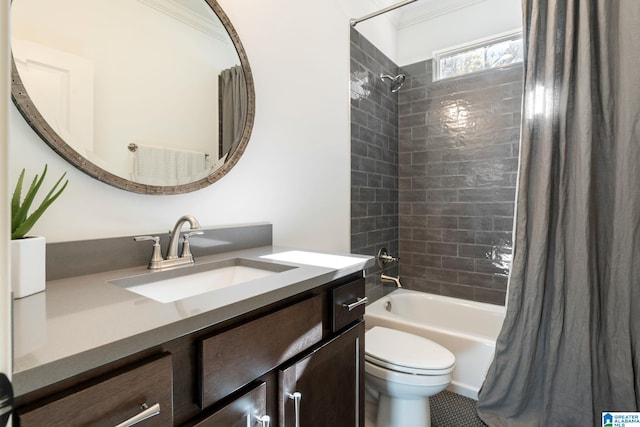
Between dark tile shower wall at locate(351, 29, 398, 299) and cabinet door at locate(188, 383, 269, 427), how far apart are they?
152 cm

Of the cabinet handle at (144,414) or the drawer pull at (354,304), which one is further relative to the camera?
the drawer pull at (354,304)

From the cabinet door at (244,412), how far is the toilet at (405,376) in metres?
0.85

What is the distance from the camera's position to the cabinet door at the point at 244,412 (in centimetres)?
66

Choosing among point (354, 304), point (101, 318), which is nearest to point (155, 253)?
point (101, 318)

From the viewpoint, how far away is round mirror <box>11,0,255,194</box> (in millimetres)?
880

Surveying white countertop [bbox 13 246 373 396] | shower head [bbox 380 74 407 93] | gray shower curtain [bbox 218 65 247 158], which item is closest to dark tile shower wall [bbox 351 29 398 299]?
shower head [bbox 380 74 407 93]

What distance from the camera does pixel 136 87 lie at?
1082 mm

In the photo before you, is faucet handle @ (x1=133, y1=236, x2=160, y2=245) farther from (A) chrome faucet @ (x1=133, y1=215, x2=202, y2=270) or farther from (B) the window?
(B) the window

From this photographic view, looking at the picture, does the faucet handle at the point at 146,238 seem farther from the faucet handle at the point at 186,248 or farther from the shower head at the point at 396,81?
the shower head at the point at 396,81

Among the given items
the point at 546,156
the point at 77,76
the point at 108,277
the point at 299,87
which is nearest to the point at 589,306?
the point at 546,156

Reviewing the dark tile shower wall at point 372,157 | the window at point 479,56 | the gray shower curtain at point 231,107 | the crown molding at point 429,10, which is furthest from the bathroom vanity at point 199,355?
the crown molding at point 429,10

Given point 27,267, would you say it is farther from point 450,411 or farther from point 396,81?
point 396,81

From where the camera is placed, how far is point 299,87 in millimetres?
1755

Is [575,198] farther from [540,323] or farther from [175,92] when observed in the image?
[175,92]
